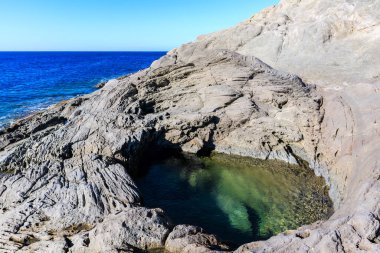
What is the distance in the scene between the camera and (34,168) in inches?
637

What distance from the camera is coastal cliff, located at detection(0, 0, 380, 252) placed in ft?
37.9

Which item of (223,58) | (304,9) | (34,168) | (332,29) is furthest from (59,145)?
(304,9)

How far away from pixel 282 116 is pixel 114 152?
11306mm

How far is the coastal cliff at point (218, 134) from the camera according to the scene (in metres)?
11.6

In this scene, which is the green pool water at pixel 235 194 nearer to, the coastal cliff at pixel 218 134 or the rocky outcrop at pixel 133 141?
the coastal cliff at pixel 218 134

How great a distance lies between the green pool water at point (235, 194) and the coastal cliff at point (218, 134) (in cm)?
108

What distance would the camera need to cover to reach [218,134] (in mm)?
23672

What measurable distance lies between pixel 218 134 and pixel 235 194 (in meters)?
6.24

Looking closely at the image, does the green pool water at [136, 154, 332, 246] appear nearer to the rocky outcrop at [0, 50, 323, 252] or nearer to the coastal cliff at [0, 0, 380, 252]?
the coastal cliff at [0, 0, 380, 252]

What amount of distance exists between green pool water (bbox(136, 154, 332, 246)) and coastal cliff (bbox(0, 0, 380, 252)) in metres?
1.08

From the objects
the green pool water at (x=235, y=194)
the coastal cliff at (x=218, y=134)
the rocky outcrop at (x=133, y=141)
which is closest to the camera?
the coastal cliff at (x=218, y=134)

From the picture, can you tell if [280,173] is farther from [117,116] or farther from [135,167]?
[117,116]

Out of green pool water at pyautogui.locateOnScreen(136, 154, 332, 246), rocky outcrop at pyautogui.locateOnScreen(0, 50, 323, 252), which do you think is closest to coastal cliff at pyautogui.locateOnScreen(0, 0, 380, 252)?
rocky outcrop at pyautogui.locateOnScreen(0, 50, 323, 252)

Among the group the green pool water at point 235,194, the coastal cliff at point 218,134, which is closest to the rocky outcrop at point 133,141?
the coastal cliff at point 218,134
